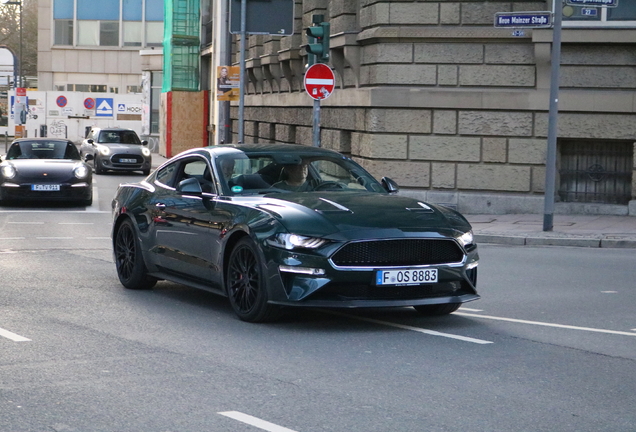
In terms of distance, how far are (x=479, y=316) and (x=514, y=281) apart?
2657 mm

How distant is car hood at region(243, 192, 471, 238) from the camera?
8352 millimetres

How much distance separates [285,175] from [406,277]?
1757 mm

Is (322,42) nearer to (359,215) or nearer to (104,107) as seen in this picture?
(359,215)

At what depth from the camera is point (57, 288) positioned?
10.9m

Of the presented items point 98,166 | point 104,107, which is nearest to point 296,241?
point 98,166

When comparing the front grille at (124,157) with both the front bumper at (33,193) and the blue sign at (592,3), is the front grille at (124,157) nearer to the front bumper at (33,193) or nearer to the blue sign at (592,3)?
the front bumper at (33,193)

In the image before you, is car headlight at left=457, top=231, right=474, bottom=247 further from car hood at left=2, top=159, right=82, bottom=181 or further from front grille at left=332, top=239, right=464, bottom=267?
car hood at left=2, top=159, right=82, bottom=181

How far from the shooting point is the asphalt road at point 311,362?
5832 mm

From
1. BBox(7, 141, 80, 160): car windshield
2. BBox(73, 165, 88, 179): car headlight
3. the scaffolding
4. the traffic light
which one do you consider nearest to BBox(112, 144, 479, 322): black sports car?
the traffic light

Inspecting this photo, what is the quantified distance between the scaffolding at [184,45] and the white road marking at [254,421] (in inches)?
1846

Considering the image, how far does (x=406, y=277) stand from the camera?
27.6ft

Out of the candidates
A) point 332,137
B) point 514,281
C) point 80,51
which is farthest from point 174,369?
point 80,51

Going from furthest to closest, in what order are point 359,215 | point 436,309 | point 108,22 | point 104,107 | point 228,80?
point 108,22 → point 104,107 → point 228,80 → point 436,309 → point 359,215

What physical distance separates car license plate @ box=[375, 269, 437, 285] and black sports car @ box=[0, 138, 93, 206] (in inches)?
582
